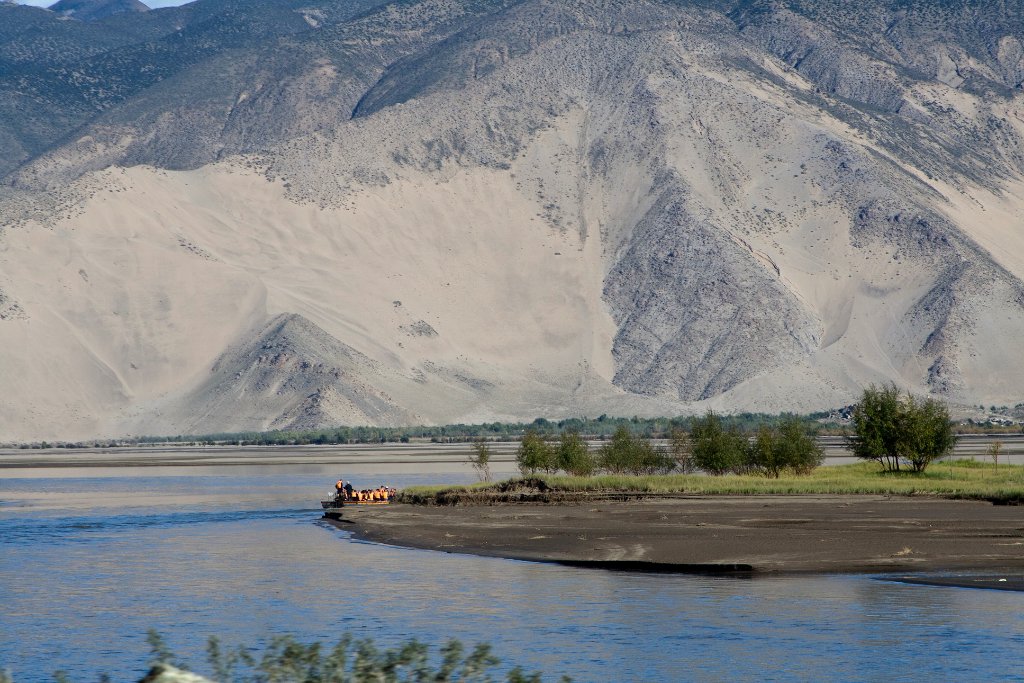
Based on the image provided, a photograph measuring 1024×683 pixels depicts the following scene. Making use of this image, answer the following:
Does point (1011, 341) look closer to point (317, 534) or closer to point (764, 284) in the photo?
point (764, 284)

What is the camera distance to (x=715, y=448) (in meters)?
83.4

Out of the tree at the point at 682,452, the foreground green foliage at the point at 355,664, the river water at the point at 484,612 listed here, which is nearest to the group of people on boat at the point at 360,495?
the river water at the point at 484,612

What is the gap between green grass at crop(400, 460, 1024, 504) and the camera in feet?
232

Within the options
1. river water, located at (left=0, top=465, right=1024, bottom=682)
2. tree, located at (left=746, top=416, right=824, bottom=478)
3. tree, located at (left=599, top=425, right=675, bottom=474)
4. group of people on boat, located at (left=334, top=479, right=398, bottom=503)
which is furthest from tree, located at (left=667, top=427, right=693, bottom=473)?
river water, located at (left=0, top=465, right=1024, bottom=682)

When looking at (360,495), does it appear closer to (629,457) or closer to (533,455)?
(533,455)

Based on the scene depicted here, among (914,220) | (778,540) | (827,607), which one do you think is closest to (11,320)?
(914,220)

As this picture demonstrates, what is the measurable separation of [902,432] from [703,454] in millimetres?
10067

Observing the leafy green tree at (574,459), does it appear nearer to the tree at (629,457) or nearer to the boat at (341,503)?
the tree at (629,457)

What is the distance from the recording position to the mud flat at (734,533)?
149 feet

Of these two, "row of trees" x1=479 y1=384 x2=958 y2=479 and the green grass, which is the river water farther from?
"row of trees" x1=479 y1=384 x2=958 y2=479

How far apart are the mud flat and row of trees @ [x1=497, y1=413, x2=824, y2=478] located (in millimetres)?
11652

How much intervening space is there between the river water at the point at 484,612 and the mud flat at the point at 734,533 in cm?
227

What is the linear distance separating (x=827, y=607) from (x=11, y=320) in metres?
156

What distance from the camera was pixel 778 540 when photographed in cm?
5069
